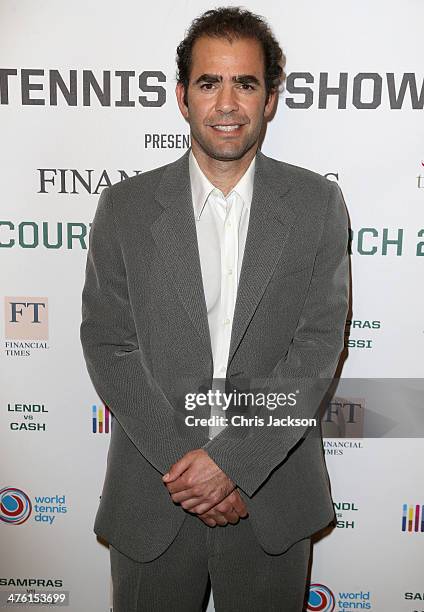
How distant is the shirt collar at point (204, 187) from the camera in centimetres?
181

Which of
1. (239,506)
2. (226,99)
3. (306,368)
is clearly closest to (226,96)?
(226,99)

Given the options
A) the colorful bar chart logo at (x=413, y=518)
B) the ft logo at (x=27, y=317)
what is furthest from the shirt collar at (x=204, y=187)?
the colorful bar chart logo at (x=413, y=518)

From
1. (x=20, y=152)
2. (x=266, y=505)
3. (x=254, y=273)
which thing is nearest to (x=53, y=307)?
(x=20, y=152)

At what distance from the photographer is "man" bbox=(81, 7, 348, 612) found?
5.59 feet

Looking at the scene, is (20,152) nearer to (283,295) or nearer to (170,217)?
(170,217)

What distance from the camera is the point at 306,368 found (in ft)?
5.64

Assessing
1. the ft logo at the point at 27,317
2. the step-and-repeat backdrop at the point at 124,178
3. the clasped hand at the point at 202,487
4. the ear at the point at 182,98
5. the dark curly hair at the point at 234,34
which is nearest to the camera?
the clasped hand at the point at 202,487

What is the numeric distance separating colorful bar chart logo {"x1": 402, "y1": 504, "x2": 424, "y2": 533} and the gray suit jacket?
671 mm

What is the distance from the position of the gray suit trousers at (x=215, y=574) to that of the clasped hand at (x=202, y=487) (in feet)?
0.32

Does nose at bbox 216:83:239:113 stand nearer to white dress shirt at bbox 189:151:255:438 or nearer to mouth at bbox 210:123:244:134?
mouth at bbox 210:123:244:134

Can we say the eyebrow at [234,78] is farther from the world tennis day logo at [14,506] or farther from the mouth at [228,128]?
the world tennis day logo at [14,506]

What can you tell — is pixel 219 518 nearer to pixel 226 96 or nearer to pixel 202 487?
pixel 202 487
